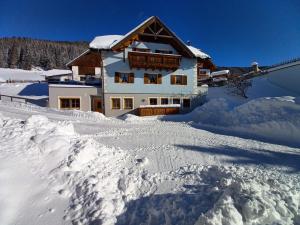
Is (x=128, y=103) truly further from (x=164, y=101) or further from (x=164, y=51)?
(x=164, y=51)

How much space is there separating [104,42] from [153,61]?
19.9 ft

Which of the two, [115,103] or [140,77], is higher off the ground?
[140,77]

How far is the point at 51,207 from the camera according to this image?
6.63 meters

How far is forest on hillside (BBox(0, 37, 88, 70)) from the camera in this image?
90875 millimetres

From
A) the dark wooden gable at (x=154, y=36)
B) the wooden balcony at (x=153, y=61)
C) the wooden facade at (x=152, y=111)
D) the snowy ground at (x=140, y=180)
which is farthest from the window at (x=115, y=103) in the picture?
the snowy ground at (x=140, y=180)

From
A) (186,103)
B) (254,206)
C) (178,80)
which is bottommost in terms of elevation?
(254,206)

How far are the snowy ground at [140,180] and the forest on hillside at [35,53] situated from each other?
88670 mm

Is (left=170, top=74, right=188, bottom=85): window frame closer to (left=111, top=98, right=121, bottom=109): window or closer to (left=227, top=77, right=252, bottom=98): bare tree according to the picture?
(left=111, top=98, right=121, bottom=109): window

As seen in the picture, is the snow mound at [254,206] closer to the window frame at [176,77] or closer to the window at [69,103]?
the window at [69,103]

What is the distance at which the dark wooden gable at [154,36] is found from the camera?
25.4m

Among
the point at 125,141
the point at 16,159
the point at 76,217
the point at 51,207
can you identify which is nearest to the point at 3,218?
the point at 51,207

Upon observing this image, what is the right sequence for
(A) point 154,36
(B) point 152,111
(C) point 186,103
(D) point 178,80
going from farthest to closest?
(C) point 186,103, (D) point 178,80, (A) point 154,36, (B) point 152,111

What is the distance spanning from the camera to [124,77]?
2616cm

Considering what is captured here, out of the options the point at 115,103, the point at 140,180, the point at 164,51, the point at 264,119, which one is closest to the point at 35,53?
the point at 164,51
